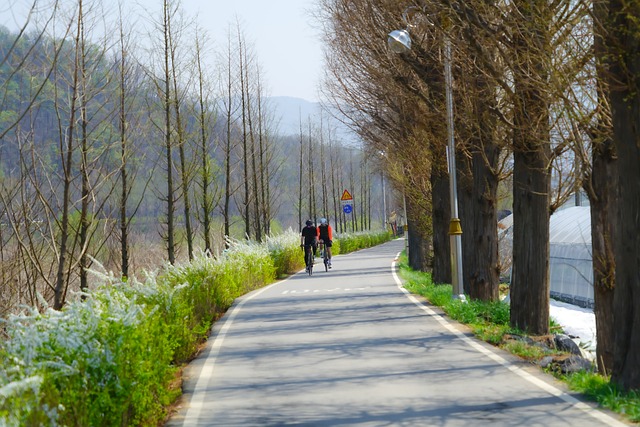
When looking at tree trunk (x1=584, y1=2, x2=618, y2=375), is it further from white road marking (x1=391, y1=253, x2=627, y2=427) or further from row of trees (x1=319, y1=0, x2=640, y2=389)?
white road marking (x1=391, y1=253, x2=627, y2=427)

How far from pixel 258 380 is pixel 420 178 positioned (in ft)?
72.7

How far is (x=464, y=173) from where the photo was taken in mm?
21594

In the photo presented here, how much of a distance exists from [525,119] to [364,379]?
17.6 ft

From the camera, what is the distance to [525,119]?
1352 centimetres

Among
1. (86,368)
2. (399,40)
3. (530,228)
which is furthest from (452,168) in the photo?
(86,368)

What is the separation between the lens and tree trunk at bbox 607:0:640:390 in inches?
336

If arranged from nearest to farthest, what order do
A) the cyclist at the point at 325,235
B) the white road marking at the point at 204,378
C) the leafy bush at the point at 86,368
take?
the leafy bush at the point at 86,368 < the white road marking at the point at 204,378 < the cyclist at the point at 325,235

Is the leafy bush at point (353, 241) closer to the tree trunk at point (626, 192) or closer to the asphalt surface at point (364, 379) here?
the asphalt surface at point (364, 379)

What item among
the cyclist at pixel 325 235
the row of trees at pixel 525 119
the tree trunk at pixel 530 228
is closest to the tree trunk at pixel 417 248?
the cyclist at pixel 325 235

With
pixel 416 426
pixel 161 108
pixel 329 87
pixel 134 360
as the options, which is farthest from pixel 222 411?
pixel 329 87

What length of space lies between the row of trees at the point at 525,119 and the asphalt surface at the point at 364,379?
130 cm

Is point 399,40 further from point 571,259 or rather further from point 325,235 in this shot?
point 325,235

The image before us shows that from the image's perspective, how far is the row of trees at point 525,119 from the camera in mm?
8961

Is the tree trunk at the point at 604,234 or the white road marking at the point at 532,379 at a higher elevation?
the tree trunk at the point at 604,234
